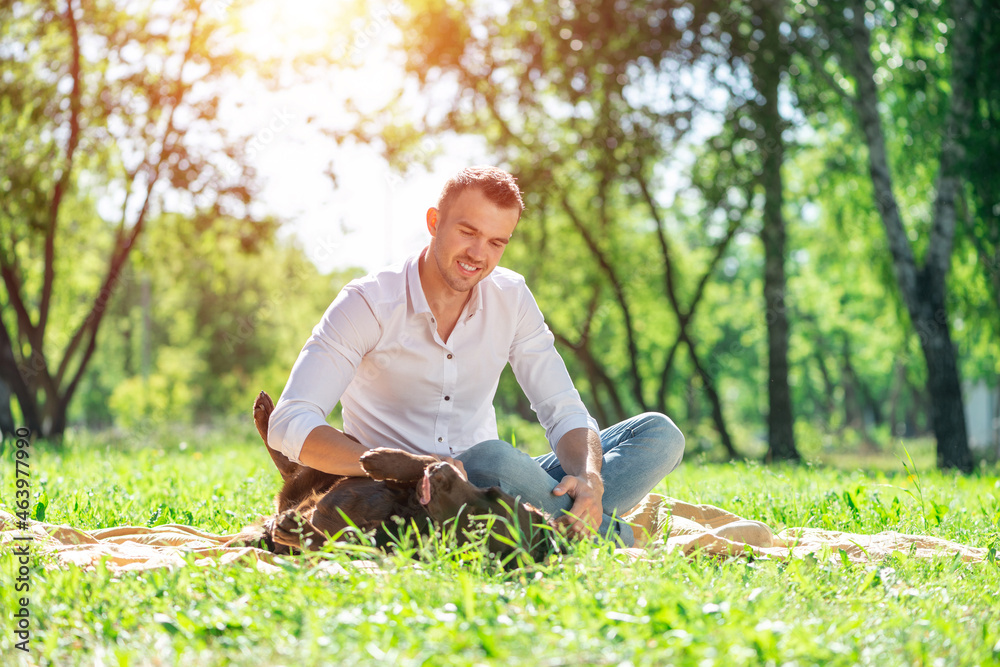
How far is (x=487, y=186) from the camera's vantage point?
3.52m

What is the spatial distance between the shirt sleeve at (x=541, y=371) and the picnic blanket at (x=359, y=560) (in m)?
0.65

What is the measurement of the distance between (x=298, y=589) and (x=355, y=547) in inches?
11.7

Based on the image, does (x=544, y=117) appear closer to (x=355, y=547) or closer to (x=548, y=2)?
(x=548, y=2)

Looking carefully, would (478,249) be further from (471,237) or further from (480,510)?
(480,510)

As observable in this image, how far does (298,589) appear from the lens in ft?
7.51

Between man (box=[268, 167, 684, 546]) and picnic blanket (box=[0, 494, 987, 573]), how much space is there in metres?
0.36

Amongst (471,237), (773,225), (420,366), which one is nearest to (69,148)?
(420,366)

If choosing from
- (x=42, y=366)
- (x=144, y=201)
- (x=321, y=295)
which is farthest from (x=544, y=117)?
(x=321, y=295)

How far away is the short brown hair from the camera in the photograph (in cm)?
352

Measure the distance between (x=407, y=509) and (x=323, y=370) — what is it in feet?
2.23

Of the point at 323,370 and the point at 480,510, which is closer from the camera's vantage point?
the point at 480,510

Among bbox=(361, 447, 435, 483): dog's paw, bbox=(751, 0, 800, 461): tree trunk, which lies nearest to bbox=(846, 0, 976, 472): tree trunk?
bbox=(751, 0, 800, 461): tree trunk

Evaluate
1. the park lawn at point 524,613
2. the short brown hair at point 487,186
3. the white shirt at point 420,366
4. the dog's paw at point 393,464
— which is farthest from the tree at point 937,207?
the dog's paw at point 393,464

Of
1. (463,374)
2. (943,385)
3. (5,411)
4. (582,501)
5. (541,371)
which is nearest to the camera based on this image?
(582,501)
